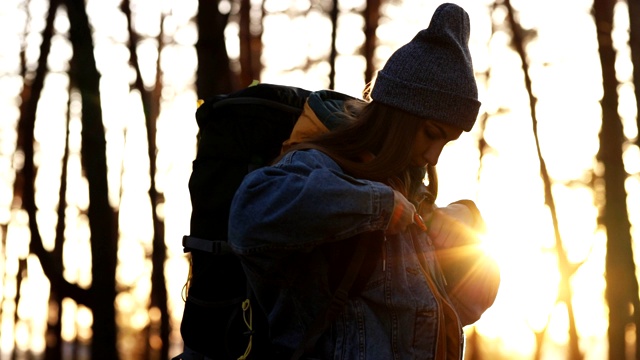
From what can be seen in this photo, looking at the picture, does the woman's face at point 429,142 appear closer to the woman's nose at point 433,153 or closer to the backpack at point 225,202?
the woman's nose at point 433,153

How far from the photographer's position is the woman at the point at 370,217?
235cm

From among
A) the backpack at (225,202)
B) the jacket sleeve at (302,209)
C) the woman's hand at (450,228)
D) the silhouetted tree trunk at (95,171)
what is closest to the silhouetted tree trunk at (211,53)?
the silhouetted tree trunk at (95,171)

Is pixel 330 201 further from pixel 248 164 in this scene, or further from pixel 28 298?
pixel 28 298

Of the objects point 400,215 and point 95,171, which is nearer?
point 400,215

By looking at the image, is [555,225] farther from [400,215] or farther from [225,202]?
[400,215]

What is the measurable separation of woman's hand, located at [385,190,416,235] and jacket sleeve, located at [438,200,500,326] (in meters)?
0.44

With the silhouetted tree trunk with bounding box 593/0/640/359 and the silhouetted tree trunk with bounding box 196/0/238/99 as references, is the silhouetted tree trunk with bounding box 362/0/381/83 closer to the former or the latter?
the silhouetted tree trunk with bounding box 593/0/640/359

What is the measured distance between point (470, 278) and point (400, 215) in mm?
579

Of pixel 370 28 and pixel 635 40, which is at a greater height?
pixel 370 28

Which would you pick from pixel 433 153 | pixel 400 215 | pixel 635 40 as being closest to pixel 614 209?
pixel 635 40

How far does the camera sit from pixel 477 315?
2908mm

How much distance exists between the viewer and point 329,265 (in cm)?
249

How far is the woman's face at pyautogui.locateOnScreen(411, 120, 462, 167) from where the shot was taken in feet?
8.48

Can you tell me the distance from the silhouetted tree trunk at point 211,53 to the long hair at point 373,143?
319 centimetres
